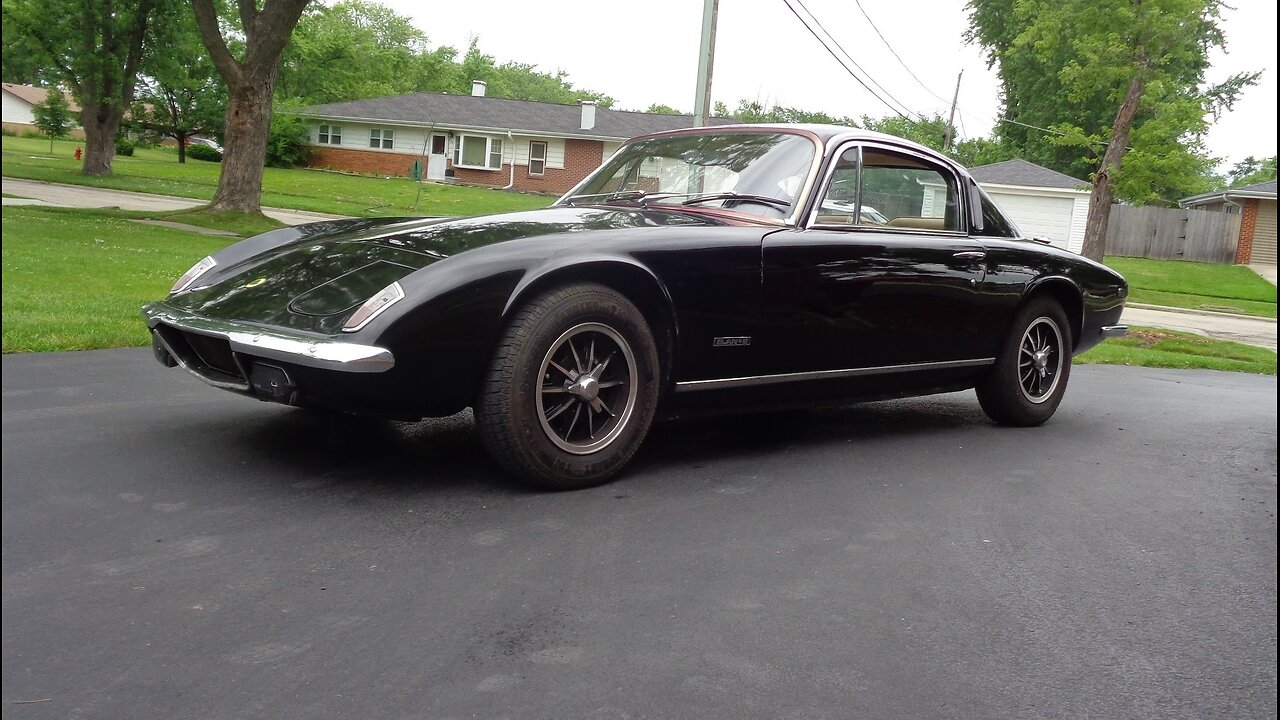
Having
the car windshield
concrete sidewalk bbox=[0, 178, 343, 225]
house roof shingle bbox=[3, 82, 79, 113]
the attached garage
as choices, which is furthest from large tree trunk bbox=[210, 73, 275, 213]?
house roof shingle bbox=[3, 82, 79, 113]

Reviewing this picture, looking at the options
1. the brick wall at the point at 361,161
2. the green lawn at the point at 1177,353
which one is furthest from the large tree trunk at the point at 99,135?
the green lawn at the point at 1177,353

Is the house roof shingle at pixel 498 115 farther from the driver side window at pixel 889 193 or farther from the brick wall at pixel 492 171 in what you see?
the driver side window at pixel 889 193

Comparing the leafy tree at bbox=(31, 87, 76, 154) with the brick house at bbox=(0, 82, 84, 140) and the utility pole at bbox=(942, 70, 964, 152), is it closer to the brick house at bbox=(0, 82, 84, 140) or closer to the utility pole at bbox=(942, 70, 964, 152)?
the utility pole at bbox=(942, 70, 964, 152)

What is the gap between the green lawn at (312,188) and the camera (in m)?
29.6

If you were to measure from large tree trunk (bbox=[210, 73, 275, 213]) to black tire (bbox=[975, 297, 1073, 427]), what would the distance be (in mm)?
15700

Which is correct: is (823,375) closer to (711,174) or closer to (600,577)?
(711,174)

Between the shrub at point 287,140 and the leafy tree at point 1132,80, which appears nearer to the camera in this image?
the leafy tree at point 1132,80

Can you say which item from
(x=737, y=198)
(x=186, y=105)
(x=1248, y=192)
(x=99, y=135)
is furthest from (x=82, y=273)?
(x=186, y=105)

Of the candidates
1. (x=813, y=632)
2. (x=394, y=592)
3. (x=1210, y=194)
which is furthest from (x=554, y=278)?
(x=1210, y=194)

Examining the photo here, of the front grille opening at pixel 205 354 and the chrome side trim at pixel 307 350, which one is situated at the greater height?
the chrome side trim at pixel 307 350

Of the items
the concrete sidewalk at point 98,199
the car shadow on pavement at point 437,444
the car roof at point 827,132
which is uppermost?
the car roof at point 827,132

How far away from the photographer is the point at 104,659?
2.41m

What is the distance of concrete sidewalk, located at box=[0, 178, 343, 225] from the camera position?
21281 mm

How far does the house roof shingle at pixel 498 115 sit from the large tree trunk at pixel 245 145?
3076cm
